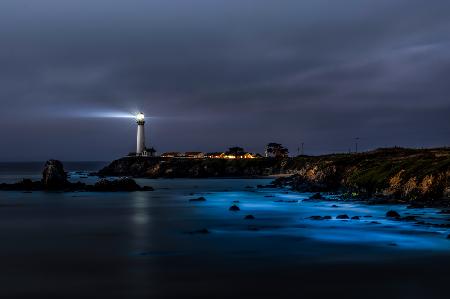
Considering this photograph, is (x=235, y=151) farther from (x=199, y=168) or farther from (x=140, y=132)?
(x=199, y=168)

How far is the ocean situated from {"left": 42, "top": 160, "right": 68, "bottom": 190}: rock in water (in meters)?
30.3

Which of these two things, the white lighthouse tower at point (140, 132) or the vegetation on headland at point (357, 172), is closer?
the vegetation on headland at point (357, 172)

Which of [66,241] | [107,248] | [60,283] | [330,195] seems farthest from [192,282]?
[330,195]

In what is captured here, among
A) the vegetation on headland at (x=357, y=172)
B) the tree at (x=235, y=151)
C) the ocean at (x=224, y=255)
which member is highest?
the tree at (x=235, y=151)

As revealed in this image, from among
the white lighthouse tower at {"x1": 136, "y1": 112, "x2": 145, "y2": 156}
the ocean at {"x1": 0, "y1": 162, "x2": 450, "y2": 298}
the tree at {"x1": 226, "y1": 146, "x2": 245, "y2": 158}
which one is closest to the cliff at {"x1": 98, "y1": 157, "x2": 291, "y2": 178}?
the white lighthouse tower at {"x1": 136, "y1": 112, "x2": 145, "y2": 156}

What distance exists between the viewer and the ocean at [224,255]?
703 inches

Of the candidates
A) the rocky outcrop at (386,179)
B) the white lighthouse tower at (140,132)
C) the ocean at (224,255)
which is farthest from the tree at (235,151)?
the ocean at (224,255)

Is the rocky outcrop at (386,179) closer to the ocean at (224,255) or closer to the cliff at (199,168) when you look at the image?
the ocean at (224,255)

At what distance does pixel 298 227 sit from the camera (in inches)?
1379

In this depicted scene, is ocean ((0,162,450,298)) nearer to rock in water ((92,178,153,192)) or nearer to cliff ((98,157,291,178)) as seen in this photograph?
rock in water ((92,178,153,192))

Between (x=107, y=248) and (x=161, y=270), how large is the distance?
722cm

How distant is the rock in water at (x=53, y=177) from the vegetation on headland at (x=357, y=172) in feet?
110

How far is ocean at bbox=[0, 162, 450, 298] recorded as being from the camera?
703 inches

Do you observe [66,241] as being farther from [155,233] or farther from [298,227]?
[298,227]
